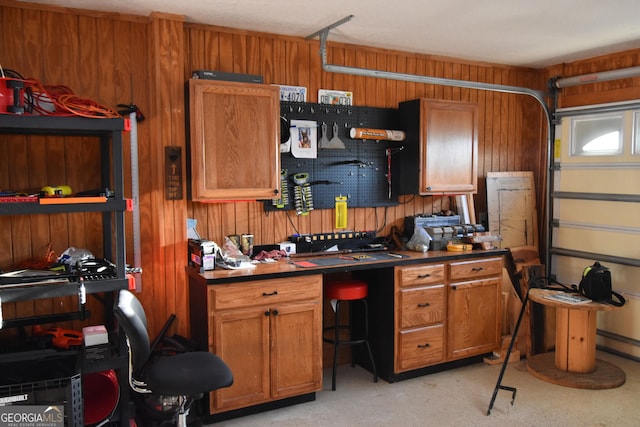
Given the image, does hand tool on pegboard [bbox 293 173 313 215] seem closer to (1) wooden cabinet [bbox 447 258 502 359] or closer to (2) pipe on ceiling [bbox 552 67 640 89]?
(1) wooden cabinet [bbox 447 258 502 359]

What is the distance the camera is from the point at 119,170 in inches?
104

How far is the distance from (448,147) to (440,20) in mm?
1012

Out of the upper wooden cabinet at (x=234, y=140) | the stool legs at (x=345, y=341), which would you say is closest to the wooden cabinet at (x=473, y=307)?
the stool legs at (x=345, y=341)

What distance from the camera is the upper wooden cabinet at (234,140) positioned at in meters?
3.25

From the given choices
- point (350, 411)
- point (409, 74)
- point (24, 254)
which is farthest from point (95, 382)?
point (409, 74)

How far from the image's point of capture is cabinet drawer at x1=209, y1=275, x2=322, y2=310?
122 inches

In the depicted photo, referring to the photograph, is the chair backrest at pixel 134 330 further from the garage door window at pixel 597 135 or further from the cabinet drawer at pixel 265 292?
the garage door window at pixel 597 135

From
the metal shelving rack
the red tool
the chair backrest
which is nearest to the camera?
the chair backrest

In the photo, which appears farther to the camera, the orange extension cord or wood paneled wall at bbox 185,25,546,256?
wood paneled wall at bbox 185,25,546,256

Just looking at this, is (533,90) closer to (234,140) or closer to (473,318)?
(473,318)

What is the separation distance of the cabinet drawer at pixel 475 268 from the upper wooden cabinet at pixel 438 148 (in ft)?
1.90

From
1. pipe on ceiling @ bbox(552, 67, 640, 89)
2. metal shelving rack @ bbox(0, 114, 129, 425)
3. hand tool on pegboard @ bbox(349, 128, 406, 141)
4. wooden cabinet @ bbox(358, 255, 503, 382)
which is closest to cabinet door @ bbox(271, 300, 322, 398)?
wooden cabinet @ bbox(358, 255, 503, 382)

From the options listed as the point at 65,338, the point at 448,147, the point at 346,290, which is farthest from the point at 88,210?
the point at 448,147

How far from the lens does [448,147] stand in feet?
13.5
